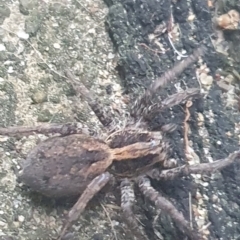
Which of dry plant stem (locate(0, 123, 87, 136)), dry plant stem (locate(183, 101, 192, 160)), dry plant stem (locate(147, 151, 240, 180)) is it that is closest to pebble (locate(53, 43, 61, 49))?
dry plant stem (locate(0, 123, 87, 136))

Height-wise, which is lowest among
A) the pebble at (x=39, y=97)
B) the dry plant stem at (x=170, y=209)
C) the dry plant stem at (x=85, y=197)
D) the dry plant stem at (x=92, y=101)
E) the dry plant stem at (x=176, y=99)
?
the dry plant stem at (x=85, y=197)

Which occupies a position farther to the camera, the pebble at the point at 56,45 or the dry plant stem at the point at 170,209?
the pebble at the point at 56,45

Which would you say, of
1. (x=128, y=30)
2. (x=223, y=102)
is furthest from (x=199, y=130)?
(x=128, y=30)

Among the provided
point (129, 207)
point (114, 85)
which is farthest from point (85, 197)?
point (114, 85)

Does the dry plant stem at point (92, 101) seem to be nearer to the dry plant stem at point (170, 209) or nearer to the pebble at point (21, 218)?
the dry plant stem at point (170, 209)

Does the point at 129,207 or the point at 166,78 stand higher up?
the point at 166,78

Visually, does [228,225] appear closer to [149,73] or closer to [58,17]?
[149,73]

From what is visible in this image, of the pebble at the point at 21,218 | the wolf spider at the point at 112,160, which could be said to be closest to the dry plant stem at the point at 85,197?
the wolf spider at the point at 112,160

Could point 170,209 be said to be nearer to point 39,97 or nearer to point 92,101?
point 92,101
